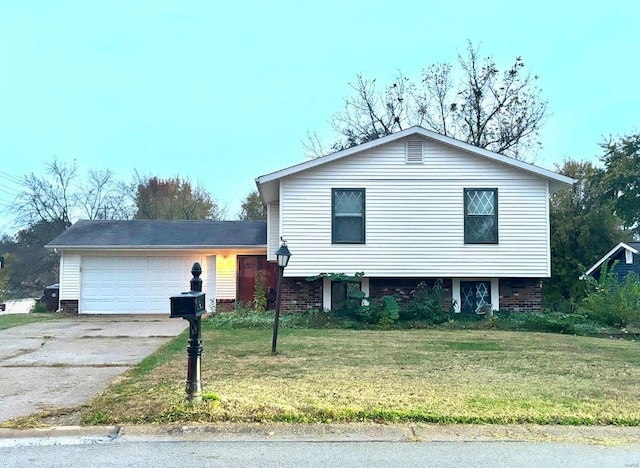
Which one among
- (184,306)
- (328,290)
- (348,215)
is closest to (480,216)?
(348,215)

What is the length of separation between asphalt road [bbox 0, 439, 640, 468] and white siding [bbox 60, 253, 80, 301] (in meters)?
14.8

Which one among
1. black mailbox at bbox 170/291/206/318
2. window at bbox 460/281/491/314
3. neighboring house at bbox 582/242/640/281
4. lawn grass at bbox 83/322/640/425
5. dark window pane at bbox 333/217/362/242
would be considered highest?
dark window pane at bbox 333/217/362/242

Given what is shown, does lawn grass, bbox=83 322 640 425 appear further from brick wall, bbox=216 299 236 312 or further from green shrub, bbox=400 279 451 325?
brick wall, bbox=216 299 236 312

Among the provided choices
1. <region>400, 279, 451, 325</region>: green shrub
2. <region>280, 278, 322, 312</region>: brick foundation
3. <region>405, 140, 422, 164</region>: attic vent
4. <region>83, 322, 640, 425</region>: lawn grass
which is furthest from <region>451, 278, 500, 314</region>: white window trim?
<region>83, 322, 640, 425</region>: lawn grass

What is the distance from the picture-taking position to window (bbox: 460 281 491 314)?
15.9 meters

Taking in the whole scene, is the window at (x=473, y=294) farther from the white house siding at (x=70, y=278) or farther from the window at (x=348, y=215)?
the white house siding at (x=70, y=278)

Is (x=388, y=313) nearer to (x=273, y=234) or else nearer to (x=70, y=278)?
(x=273, y=234)

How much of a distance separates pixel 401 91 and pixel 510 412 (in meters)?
26.2

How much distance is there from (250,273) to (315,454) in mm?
14350

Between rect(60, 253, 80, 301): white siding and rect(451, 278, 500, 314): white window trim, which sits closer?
rect(451, 278, 500, 314): white window trim

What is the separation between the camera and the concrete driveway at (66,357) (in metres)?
6.11

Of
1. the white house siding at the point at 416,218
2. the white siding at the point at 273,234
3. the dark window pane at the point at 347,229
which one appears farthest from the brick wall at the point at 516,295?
the white siding at the point at 273,234

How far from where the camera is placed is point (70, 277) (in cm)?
1842

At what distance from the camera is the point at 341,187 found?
1538 centimetres
